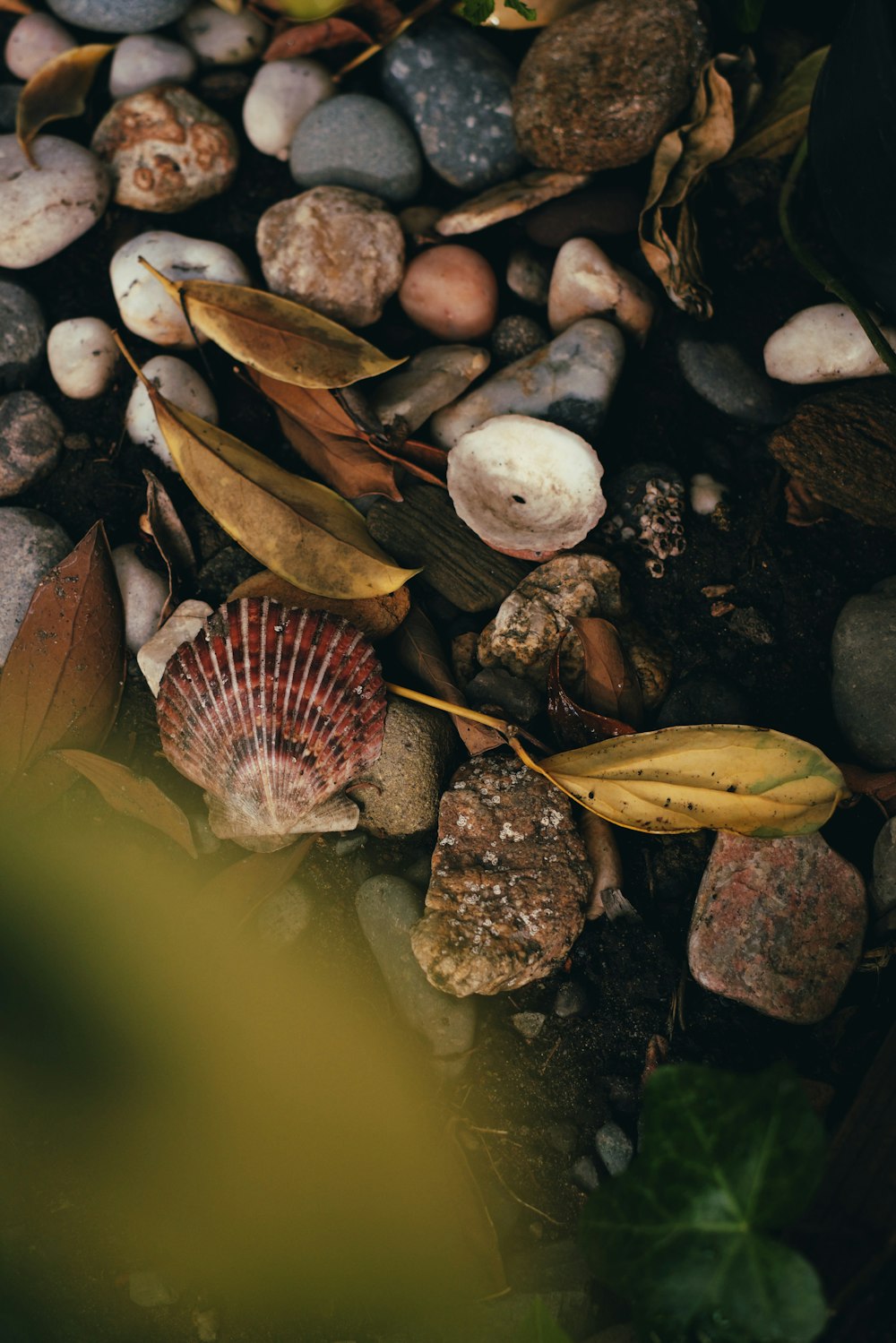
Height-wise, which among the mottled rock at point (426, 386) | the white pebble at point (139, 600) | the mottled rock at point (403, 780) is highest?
the mottled rock at point (426, 386)

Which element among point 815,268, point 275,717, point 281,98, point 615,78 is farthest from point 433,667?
point 281,98

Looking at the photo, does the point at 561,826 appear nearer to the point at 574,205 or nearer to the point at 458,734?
the point at 458,734

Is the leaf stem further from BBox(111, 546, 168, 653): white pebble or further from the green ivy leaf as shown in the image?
BBox(111, 546, 168, 653): white pebble

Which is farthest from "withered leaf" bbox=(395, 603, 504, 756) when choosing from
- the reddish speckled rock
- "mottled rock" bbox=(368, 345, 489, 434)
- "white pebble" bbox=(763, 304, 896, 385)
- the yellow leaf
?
the yellow leaf

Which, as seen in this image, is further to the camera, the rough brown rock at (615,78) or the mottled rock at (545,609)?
the rough brown rock at (615,78)

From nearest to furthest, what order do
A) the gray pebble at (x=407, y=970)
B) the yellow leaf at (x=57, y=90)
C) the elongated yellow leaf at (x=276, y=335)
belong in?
the gray pebble at (x=407, y=970) → the elongated yellow leaf at (x=276, y=335) → the yellow leaf at (x=57, y=90)

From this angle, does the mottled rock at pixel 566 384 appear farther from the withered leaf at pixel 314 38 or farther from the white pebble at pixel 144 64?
the white pebble at pixel 144 64

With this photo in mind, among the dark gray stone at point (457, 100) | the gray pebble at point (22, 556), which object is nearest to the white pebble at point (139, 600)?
the gray pebble at point (22, 556)
